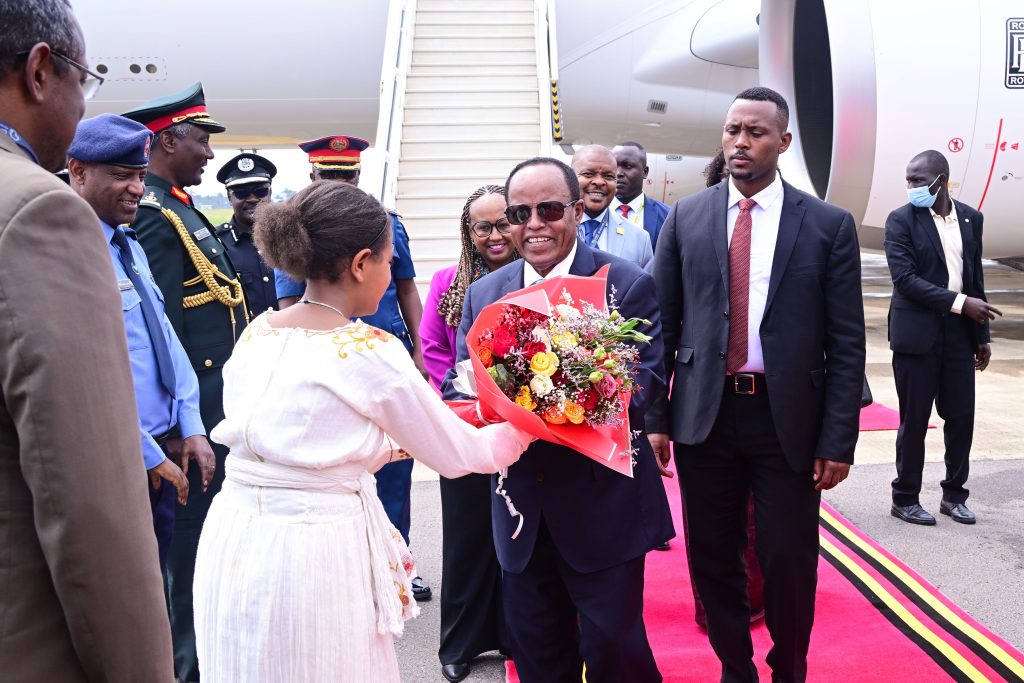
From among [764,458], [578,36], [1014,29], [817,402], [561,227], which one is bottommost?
[764,458]

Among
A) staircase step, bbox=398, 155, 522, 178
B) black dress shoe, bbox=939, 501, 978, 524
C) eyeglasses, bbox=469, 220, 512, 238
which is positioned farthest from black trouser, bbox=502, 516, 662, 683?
staircase step, bbox=398, 155, 522, 178

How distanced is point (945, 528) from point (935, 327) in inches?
40.5

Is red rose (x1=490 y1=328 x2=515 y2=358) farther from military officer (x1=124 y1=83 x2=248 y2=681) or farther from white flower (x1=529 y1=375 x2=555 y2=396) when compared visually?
military officer (x1=124 y1=83 x2=248 y2=681)

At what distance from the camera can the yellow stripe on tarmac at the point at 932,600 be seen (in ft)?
10.2

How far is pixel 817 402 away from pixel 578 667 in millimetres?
1074

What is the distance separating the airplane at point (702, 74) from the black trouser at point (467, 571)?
5.08 metres

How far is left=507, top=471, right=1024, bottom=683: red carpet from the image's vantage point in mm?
3049

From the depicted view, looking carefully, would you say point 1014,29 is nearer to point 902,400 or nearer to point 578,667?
point 902,400

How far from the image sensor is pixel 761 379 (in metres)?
2.71

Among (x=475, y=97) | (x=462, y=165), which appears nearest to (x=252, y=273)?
(x=462, y=165)

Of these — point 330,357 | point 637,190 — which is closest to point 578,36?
point 637,190

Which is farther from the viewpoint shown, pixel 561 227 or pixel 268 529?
pixel 561 227

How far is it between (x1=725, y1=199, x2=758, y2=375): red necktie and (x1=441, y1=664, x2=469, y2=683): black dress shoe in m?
1.46

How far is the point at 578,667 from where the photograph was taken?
2.48 metres
